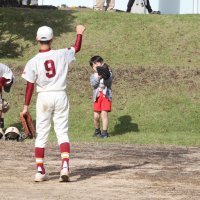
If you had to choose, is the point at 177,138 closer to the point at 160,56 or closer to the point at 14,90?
the point at 14,90

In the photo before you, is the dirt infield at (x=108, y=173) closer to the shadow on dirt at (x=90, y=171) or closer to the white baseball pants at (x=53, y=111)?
the shadow on dirt at (x=90, y=171)

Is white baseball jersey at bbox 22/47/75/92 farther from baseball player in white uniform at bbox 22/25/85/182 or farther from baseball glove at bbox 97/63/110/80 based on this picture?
baseball glove at bbox 97/63/110/80

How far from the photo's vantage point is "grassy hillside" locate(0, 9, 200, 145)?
1933 centimetres

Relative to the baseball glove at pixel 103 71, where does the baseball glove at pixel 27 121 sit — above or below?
below

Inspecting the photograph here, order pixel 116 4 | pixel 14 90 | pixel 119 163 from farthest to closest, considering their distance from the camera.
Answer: pixel 116 4
pixel 14 90
pixel 119 163

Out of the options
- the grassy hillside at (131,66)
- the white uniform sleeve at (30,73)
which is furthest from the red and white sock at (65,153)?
the grassy hillside at (131,66)

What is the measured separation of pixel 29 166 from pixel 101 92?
18.2 ft

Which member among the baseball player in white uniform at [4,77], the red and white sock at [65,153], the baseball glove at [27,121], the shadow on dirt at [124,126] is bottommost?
the shadow on dirt at [124,126]

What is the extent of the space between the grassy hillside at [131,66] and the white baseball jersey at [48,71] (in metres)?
5.94

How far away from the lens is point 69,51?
11008 millimetres

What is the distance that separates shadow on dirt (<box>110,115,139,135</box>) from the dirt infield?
10.6 ft

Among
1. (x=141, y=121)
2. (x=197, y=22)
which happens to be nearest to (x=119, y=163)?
(x=141, y=121)

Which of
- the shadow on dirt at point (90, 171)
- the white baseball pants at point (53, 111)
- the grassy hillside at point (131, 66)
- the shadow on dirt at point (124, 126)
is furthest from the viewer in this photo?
the grassy hillside at point (131, 66)

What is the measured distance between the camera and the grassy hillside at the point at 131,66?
19.3m
